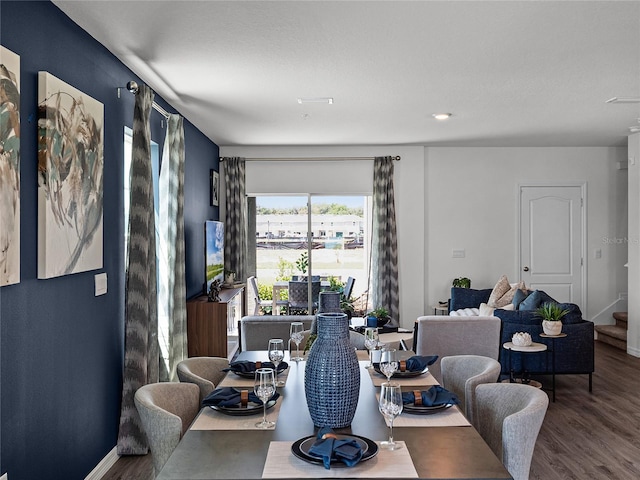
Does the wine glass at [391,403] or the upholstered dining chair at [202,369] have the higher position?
the wine glass at [391,403]

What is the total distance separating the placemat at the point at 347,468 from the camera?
181 cm

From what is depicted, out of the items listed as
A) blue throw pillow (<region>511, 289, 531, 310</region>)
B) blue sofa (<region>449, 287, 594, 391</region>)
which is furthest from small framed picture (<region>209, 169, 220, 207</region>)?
blue sofa (<region>449, 287, 594, 391</region>)

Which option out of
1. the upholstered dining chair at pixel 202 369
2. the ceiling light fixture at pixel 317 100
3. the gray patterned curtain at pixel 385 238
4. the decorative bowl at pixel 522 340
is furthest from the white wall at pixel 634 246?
the upholstered dining chair at pixel 202 369

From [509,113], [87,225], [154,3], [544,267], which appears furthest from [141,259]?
[544,267]

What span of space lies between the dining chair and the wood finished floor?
1126 millimetres

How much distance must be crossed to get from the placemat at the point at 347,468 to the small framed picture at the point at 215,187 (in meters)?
5.99

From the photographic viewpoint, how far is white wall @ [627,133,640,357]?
7.14 m

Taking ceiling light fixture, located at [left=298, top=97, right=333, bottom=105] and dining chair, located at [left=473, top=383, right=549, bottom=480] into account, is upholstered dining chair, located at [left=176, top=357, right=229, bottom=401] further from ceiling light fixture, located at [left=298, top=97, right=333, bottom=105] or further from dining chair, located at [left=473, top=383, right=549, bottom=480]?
ceiling light fixture, located at [left=298, top=97, right=333, bottom=105]

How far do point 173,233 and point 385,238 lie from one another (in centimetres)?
378

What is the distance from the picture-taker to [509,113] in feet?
19.7

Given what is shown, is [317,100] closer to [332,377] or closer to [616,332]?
[332,377]

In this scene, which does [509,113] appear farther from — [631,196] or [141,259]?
[141,259]

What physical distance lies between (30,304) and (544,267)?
7.15 metres

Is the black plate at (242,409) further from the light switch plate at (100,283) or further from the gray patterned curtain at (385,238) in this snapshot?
the gray patterned curtain at (385,238)
